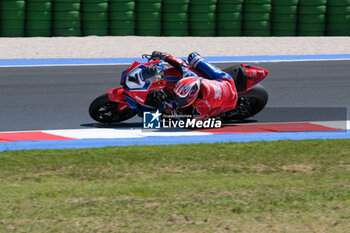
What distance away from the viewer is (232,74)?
9.29m

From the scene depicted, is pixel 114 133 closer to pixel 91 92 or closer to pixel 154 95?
pixel 154 95

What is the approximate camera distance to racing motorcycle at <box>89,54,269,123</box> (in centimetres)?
879

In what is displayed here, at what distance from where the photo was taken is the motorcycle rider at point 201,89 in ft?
28.6

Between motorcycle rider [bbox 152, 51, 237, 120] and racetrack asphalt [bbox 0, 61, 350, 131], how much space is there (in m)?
1.13

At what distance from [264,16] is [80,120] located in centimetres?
923

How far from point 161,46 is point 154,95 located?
786 centimetres

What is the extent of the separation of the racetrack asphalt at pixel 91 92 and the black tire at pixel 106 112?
0.26 meters

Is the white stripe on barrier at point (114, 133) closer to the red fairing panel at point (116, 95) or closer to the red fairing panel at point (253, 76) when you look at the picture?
the red fairing panel at point (116, 95)

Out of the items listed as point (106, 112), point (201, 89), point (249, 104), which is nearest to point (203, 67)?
point (201, 89)

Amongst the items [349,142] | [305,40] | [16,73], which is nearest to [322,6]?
[305,40]

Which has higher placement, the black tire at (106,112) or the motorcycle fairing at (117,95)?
the motorcycle fairing at (117,95)

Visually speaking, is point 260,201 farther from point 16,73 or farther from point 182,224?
point 16,73

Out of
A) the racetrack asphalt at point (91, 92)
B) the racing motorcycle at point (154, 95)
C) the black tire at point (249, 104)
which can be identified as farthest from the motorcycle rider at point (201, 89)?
the racetrack asphalt at point (91, 92)

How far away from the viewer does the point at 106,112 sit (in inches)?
364
